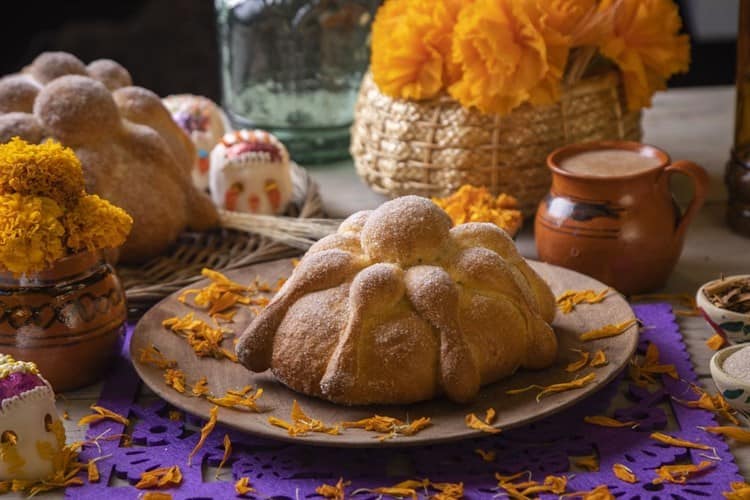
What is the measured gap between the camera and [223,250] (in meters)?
1.41

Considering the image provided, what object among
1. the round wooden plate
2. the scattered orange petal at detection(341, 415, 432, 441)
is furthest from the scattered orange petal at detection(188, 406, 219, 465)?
the scattered orange petal at detection(341, 415, 432, 441)

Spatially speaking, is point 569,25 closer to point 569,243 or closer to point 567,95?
point 567,95

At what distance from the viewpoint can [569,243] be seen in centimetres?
124

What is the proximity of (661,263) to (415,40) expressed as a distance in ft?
1.37

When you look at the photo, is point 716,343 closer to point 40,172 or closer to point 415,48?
point 415,48

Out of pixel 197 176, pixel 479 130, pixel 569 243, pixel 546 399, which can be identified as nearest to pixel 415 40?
pixel 479 130

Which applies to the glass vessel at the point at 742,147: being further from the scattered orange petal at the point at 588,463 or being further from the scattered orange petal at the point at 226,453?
the scattered orange petal at the point at 226,453

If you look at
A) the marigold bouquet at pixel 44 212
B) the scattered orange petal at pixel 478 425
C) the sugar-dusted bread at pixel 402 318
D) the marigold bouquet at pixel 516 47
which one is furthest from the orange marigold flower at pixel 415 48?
the scattered orange petal at pixel 478 425

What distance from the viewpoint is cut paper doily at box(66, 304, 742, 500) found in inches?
33.9

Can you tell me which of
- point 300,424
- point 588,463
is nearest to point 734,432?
point 588,463

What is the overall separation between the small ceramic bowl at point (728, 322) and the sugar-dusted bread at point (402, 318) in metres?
0.17

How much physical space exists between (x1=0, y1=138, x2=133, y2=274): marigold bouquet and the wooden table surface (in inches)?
6.1

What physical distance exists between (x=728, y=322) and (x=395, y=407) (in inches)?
13.8

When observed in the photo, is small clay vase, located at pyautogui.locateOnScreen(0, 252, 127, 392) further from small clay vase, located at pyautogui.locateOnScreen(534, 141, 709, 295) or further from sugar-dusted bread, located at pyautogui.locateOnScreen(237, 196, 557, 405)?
small clay vase, located at pyautogui.locateOnScreen(534, 141, 709, 295)
